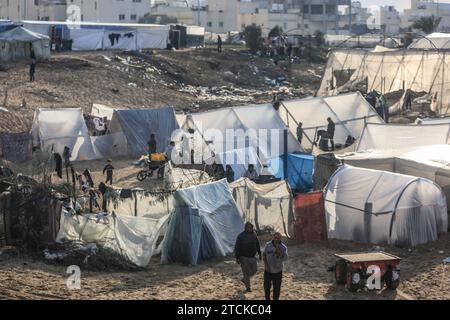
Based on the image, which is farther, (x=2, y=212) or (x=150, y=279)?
(x=2, y=212)

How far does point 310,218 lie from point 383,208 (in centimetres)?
137

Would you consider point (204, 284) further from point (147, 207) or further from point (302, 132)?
point (302, 132)

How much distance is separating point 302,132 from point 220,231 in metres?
11.5

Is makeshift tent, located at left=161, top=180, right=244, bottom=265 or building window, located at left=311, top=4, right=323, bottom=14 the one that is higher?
building window, located at left=311, top=4, right=323, bottom=14

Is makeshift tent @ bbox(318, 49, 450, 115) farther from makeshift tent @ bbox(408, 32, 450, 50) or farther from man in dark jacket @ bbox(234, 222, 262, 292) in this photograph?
man in dark jacket @ bbox(234, 222, 262, 292)

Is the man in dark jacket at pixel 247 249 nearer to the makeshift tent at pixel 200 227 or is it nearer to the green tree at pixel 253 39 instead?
the makeshift tent at pixel 200 227

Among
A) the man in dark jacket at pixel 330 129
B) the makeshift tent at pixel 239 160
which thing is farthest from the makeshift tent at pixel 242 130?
the man in dark jacket at pixel 330 129

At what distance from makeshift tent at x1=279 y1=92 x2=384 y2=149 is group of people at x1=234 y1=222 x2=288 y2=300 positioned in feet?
47.2

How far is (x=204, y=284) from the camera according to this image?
14.4 m

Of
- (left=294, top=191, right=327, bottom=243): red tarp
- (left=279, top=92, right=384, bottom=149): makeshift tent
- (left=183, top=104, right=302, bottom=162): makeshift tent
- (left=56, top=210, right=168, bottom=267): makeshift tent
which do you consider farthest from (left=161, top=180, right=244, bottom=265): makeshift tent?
(left=279, top=92, right=384, bottom=149): makeshift tent

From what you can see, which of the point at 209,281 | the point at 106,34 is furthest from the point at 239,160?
the point at 106,34

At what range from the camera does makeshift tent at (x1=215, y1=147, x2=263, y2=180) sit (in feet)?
71.8

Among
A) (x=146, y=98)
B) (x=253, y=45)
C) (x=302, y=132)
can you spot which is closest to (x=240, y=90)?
(x=146, y=98)
